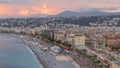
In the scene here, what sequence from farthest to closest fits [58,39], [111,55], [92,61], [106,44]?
[58,39], [106,44], [111,55], [92,61]

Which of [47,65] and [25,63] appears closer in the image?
[47,65]

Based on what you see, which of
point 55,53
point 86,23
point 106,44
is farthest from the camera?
point 86,23

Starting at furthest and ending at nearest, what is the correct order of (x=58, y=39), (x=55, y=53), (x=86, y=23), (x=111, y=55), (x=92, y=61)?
(x=86, y=23)
(x=58, y=39)
(x=55, y=53)
(x=111, y=55)
(x=92, y=61)

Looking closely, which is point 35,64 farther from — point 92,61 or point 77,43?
point 77,43

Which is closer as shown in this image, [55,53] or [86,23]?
[55,53]

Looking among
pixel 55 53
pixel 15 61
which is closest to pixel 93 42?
pixel 55 53

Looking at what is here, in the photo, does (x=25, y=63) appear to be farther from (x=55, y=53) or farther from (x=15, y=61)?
(x=55, y=53)

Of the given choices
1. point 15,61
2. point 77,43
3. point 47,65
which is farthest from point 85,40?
point 47,65

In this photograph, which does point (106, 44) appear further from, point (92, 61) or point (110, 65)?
point (110, 65)

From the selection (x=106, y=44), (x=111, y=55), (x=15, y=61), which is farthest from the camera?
(x=106, y=44)
